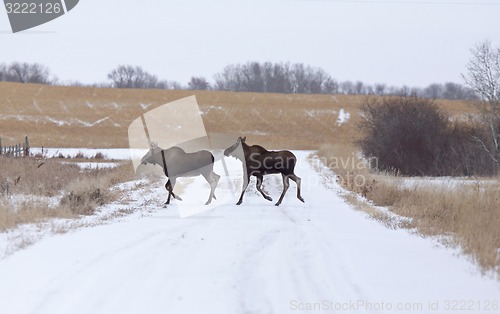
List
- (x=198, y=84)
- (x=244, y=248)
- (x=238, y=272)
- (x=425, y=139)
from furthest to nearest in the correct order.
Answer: (x=198, y=84) < (x=425, y=139) < (x=244, y=248) < (x=238, y=272)

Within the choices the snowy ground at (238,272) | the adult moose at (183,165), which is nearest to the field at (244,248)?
the snowy ground at (238,272)

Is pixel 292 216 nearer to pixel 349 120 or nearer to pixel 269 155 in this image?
pixel 269 155

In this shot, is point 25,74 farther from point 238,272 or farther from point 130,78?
point 238,272

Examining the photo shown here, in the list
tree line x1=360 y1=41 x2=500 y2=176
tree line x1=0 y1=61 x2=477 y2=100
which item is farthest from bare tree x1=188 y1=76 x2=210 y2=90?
tree line x1=360 y1=41 x2=500 y2=176

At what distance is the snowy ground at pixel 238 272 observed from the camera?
6039 mm

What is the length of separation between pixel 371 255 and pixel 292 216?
415 centimetres

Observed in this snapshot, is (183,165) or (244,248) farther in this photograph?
(183,165)

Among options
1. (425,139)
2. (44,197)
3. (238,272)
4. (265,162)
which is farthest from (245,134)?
(238,272)

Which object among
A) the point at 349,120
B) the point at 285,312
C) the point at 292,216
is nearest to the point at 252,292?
the point at 285,312

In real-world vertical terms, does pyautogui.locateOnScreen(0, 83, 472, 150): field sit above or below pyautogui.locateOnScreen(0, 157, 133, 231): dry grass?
below

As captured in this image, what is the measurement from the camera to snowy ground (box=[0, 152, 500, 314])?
238 inches

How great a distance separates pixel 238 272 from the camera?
7246 mm

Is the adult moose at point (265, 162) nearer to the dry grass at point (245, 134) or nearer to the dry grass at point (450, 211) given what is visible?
the dry grass at point (450, 211)

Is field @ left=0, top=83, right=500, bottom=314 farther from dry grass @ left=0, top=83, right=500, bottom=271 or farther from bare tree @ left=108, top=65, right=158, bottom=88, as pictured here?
bare tree @ left=108, top=65, right=158, bottom=88
